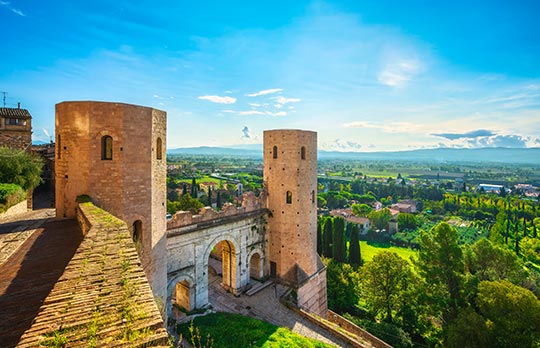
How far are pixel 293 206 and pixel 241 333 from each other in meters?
8.86

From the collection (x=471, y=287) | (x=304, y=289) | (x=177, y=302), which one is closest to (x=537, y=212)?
(x=471, y=287)

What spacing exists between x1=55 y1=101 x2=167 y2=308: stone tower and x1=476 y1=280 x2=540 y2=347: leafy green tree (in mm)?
19902

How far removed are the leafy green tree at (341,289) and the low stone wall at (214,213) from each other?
13167 mm

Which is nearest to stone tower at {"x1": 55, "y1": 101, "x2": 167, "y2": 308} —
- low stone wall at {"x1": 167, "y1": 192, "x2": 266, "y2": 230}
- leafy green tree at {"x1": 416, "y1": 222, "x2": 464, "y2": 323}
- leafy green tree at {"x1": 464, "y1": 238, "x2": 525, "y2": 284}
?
low stone wall at {"x1": 167, "y1": 192, "x2": 266, "y2": 230}

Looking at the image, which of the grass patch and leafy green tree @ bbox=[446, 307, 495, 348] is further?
leafy green tree @ bbox=[446, 307, 495, 348]

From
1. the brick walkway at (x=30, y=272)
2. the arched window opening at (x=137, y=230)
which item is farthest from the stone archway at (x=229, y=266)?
the brick walkway at (x=30, y=272)

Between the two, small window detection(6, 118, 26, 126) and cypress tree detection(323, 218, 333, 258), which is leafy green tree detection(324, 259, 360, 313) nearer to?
cypress tree detection(323, 218, 333, 258)

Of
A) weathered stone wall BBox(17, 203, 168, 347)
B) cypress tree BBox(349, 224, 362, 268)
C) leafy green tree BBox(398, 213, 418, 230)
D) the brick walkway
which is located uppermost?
weathered stone wall BBox(17, 203, 168, 347)

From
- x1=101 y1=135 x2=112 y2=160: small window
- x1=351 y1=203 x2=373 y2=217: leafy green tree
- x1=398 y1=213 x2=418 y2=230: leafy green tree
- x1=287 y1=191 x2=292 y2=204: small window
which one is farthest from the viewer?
x1=351 y1=203 x2=373 y2=217: leafy green tree

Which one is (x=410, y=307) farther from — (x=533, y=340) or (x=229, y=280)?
(x=229, y=280)

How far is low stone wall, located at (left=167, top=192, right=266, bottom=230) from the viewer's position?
599 inches

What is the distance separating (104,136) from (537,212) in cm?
10193

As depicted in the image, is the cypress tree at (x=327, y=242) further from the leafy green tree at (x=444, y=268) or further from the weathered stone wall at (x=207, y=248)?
the weathered stone wall at (x=207, y=248)

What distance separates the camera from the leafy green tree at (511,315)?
15859 mm
